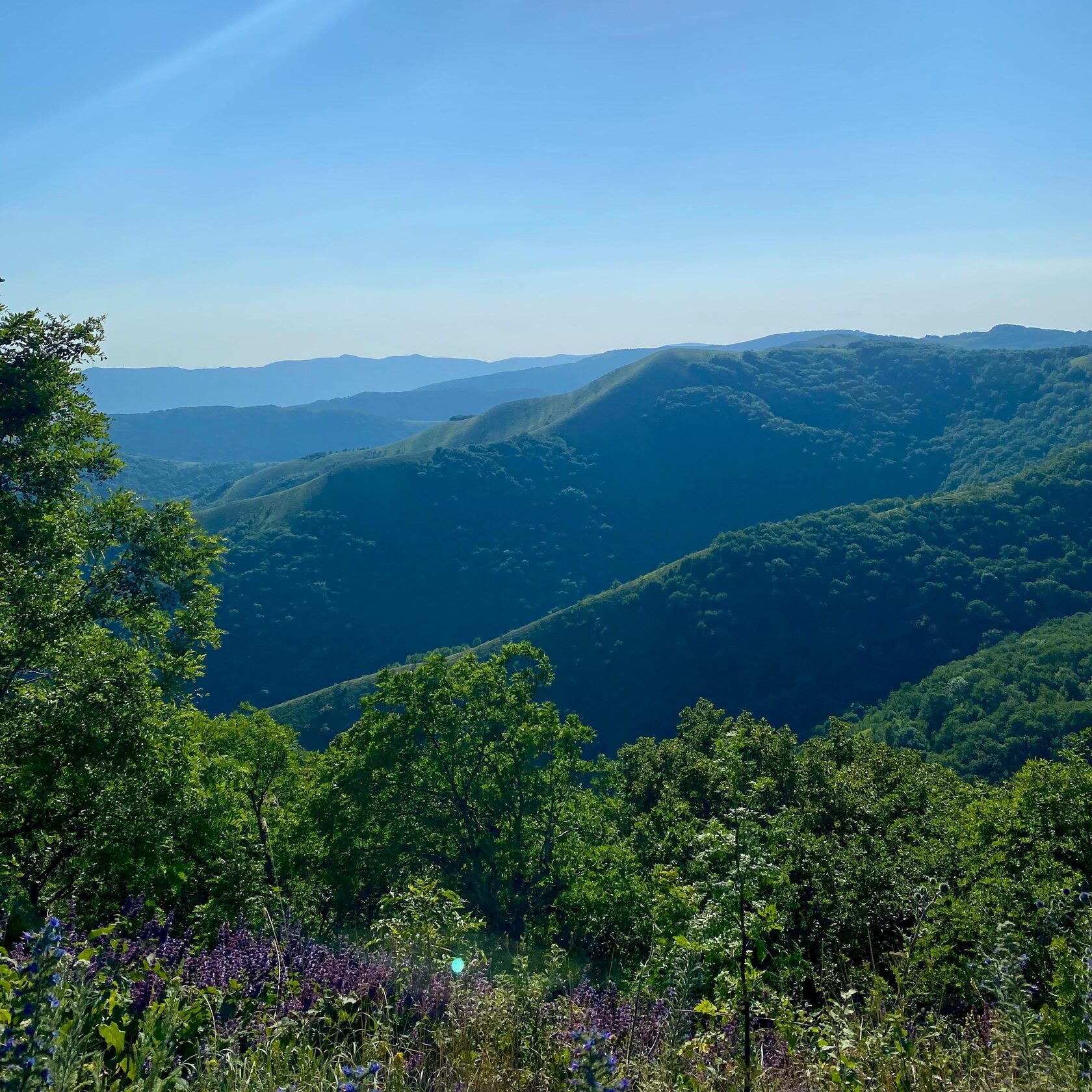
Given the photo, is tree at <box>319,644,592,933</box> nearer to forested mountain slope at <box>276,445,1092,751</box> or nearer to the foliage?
the foliage

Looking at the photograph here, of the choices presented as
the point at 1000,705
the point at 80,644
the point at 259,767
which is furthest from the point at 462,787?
the point at 1000,705

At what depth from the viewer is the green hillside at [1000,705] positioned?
266 ft

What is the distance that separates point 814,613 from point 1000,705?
144 feet

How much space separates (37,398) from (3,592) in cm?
351

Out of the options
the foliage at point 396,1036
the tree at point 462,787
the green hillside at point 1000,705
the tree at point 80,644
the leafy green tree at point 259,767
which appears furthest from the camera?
the green hillside at point 1000,705

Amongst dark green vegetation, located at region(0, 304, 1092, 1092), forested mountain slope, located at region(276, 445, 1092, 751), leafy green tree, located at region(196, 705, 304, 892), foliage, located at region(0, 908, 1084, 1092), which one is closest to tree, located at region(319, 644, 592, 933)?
dark green vegetation, located at region(0, 304, 1092, 1092)

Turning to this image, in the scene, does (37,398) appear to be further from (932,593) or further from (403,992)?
(932,593)

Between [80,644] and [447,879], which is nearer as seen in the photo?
[80,644]

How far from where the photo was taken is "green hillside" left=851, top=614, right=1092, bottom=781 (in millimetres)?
81125

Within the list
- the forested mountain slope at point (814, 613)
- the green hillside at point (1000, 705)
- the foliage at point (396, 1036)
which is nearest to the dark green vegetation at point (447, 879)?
the foliage at point (396, 1036)

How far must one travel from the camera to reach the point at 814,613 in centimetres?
13488

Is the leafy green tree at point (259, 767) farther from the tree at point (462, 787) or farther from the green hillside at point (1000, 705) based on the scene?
the green hillside at point (1000, 705)

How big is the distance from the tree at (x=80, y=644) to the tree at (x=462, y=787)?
6345mm

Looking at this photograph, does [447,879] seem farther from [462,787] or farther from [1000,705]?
[1000,705]
